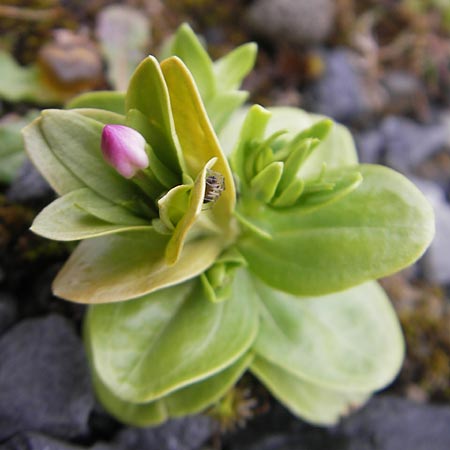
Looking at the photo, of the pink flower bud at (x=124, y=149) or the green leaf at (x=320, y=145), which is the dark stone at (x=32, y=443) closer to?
the pink flower bud at (x=124, y=149)

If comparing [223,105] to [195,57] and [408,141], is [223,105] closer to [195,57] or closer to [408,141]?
[195,57]

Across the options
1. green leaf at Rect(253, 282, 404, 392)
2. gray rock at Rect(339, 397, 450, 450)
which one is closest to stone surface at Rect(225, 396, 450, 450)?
gray rock at Rect(339, 397, 450, 450)

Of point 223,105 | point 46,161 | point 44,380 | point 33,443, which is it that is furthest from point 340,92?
point 33,443

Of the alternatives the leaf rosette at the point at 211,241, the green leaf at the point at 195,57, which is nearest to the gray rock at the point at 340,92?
the leaf rosette at the point at 211,241

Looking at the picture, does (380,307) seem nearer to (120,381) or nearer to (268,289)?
(268,289)

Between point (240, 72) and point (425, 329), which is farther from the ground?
point (240, 72)

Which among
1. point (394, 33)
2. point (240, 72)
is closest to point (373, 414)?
point (240, 72)
